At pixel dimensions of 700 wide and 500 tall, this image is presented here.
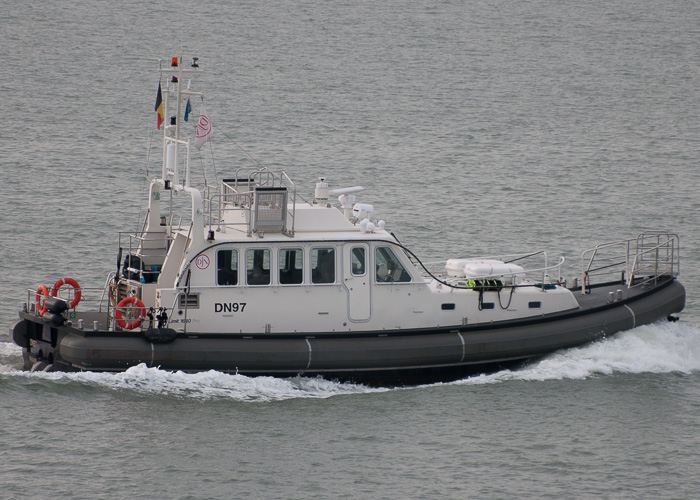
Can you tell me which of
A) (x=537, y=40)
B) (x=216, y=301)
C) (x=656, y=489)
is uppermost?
(x=537, y=40)

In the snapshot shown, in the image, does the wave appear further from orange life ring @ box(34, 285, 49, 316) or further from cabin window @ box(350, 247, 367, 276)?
cabin window @ box(350, 247, 367, 276)

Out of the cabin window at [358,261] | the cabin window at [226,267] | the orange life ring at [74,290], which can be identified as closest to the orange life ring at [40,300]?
the orange life ring at [74,290]

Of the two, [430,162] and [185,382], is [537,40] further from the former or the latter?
[185,382]

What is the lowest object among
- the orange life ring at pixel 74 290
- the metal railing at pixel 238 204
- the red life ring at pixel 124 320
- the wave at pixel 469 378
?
the wave at pixel 469 378

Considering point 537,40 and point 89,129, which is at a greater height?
point 537,40

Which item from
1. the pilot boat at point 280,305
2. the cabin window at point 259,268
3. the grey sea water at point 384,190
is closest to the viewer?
the grey sea water at point 384,190

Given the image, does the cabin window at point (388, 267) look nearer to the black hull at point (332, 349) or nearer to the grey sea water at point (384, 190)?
the black hull at point (332, 349)

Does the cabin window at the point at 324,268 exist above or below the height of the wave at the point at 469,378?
above

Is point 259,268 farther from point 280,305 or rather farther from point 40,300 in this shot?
point 40,300

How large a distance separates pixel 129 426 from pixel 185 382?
37.2 inches

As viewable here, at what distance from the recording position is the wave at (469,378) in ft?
47.3

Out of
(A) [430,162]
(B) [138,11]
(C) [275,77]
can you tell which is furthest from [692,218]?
(B) [138,11]

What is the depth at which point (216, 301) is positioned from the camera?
48.6 feet

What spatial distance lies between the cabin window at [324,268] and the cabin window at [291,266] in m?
0.18
